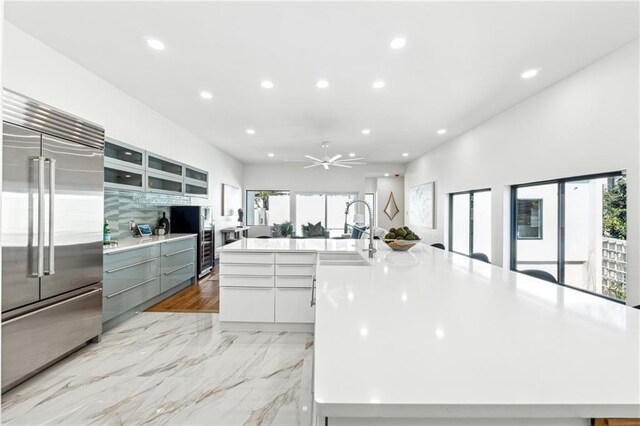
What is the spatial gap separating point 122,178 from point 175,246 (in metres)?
1.17

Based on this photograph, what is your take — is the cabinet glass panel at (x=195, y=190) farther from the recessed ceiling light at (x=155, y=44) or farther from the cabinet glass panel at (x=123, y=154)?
the recessed ceiling light at (x=155, y=44)

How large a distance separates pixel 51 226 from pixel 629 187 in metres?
4.52

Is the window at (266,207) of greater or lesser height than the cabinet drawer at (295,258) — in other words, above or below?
above

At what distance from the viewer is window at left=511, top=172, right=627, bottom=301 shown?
2.60 metres

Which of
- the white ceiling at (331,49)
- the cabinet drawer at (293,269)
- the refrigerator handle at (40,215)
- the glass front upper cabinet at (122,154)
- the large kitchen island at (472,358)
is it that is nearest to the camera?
the large kitchen island at (472,358)

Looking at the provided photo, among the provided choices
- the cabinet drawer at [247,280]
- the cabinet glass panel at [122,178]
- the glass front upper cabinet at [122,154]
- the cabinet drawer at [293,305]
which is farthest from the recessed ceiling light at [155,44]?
the cabinet drawer at [293,305]

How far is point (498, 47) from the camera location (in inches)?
97.3

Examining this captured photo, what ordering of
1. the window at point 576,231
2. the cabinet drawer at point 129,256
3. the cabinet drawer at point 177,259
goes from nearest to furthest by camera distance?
the window at point 576,231
the cabinet drawer at point 129,256
the cabinet drawer at point 177,259

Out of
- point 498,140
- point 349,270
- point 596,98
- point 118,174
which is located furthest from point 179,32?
point 498,140

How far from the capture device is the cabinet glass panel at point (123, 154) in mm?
3207

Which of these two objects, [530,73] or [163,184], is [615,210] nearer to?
[530,73]

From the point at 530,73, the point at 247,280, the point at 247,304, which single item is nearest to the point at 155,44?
the point at 247,280

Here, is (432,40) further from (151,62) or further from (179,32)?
(151,62)

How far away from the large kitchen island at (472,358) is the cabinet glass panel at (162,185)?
3.75m
